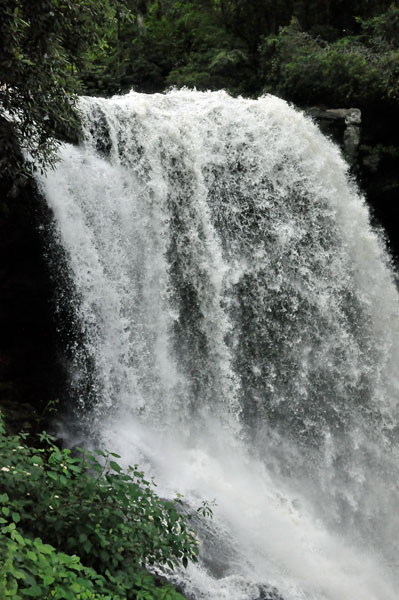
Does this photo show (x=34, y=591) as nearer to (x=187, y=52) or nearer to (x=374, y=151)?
(x=374, y=151)

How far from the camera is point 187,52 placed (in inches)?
599

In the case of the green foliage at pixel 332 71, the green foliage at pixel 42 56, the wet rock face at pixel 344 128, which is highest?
the green foliage at pixel 332 71

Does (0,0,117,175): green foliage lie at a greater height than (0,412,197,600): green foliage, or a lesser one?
greater

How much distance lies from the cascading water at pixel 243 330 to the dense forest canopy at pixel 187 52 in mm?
1374

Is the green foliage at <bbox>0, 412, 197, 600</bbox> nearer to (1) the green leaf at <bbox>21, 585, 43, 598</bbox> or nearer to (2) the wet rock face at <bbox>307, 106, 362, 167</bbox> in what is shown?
(1) the green leaf at <bbox>21, 585, 43, 598</bbox>

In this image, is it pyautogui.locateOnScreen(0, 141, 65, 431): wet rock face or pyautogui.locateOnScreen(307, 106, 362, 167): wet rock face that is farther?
pyautogui.locateOnScreen(307, 106, 362, 167): wet rock face

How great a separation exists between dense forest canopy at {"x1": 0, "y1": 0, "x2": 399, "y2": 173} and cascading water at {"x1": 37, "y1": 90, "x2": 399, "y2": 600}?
1374mm

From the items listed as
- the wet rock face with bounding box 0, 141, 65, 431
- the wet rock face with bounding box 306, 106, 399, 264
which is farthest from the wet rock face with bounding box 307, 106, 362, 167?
the wet rock face with bounding box 0, 141, 65, 431

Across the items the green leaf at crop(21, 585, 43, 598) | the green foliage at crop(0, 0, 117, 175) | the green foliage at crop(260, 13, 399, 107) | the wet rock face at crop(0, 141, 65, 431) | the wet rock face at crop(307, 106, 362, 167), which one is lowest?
the green leaf at crop(21, 585, 43, 598)

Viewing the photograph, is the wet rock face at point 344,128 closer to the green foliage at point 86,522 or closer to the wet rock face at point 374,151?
the wet rock face at point 374,151

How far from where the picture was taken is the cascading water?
21.6 ft

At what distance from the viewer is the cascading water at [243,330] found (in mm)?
6590

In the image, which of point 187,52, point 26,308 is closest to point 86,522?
point 26,308

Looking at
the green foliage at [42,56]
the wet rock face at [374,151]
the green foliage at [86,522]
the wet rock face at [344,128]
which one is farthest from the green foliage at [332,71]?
the green foliage at [86,522]
